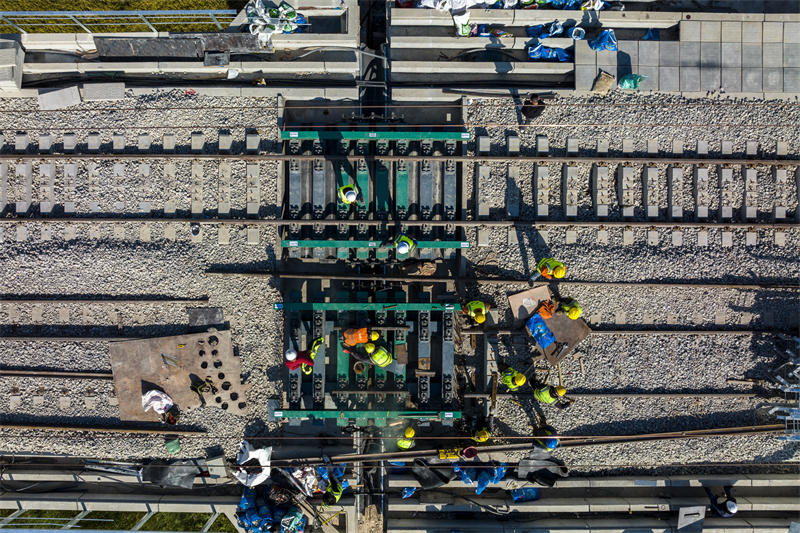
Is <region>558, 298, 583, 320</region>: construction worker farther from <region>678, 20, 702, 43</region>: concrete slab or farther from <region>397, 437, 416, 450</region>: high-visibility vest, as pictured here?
<region>678, 20, 702, 43</region>: concrete slab

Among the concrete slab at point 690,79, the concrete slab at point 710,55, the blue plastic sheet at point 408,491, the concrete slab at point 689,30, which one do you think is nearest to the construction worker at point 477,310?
the blue plastic sheet at point 408,491

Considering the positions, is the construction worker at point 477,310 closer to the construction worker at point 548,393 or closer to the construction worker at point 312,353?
the construction worker at point 548,393

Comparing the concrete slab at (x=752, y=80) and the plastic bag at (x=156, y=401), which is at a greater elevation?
the concrete slab at (x=752, y=80)

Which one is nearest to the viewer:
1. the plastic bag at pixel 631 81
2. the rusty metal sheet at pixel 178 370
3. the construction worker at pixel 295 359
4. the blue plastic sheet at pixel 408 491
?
the construction worker at pixel 295 359

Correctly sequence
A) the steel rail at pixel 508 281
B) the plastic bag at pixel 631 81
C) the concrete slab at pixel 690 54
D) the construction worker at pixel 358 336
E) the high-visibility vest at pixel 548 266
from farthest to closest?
the concrete slab at pixel 690 54
the plastic bag at pixel 631 81
the steel rail at pixel 508 281
the high-visibility vest at pixel 548 266
the construction worker at pixel 358 336

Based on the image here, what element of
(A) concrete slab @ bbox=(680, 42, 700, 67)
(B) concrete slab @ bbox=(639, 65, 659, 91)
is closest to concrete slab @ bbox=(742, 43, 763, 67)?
(A) concrete slab @ bbox=(680, 42, 700, 67)

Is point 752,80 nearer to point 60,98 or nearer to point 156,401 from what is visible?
point 156,401

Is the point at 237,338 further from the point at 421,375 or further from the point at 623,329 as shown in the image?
the point at 623,329
